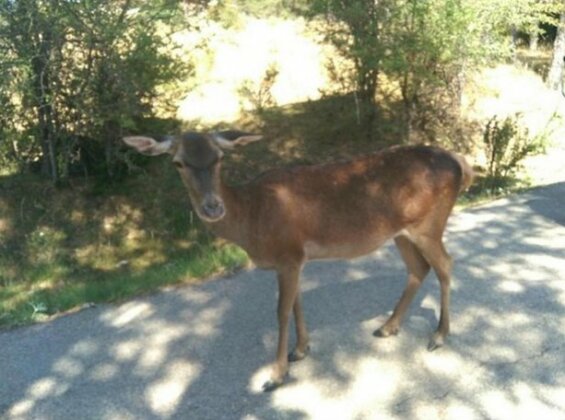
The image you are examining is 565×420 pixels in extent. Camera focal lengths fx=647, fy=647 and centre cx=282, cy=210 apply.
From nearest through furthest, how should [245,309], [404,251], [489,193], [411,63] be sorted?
[404,251]
[245,309]
[489,193]
[411,63]

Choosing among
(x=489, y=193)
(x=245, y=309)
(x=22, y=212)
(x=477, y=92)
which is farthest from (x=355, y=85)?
(x=245, y=309)

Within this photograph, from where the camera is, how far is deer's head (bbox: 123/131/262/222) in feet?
15.9

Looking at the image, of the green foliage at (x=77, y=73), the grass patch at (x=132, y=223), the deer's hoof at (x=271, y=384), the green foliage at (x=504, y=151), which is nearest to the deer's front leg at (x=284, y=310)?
the deer's hoof at (x=271, y=384)

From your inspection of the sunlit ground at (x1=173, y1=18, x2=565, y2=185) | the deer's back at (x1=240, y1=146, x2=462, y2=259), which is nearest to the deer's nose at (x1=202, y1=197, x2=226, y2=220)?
the deer's back at (x1=240, y1=146, x2=462, y2=259)

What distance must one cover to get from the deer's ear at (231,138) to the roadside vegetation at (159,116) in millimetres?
3047

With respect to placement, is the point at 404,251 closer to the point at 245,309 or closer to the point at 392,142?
the point at 245,309

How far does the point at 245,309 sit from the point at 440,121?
9.43m

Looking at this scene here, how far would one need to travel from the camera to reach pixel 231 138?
5.17 m

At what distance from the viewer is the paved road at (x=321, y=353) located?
4.86 meters

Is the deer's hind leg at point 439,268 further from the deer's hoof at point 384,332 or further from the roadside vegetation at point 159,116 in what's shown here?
the roadside vegetation at point 159,116

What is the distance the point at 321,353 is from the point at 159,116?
9.04m

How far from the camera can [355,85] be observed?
14820mm

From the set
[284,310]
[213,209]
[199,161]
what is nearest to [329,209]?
[284,310]

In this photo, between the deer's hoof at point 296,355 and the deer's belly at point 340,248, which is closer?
the deer's belly at point 340,248
